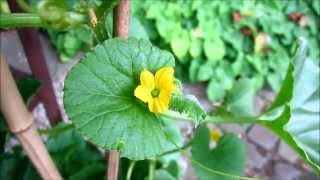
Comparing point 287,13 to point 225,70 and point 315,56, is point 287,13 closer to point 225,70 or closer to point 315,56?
point 315,56

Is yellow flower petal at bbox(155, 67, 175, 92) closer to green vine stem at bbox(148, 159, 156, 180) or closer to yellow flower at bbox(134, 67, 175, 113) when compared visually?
yellow flower at bbox(134, 67, 175, 113)

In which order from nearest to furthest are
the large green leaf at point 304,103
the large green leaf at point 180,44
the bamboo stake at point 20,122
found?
the bamboo stake at point 20,122
the large green leaf at point 304,103
the large green leaf at point 180,44

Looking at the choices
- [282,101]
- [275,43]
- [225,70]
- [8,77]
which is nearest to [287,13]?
[275,43]

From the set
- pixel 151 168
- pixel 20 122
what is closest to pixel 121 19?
pixel 20 122

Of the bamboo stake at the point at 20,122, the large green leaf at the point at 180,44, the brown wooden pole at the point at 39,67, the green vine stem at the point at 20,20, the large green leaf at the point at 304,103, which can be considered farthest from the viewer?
the large green leaf at the point at 180,44

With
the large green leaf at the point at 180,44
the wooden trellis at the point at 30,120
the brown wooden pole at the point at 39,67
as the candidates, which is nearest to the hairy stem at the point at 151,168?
the wooden trellis at the point at 30,120

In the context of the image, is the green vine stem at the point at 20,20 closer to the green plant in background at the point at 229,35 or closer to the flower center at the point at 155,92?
the flower center at the point at 155,92
